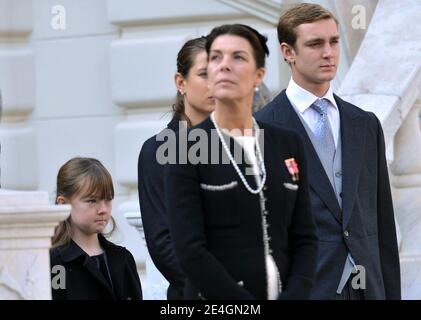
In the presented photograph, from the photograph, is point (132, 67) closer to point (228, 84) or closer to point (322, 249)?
point (322, 249)

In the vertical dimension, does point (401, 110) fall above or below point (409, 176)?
above

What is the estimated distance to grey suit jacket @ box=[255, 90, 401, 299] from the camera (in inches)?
228

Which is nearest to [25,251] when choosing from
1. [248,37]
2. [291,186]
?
[291,186]

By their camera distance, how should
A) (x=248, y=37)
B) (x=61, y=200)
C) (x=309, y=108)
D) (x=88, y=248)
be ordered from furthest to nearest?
1. (x=61, y=200)
2. (x=88, y=248)
3. (x=309, y=108)
4. (x=248, y=37)

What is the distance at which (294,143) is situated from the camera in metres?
5.12

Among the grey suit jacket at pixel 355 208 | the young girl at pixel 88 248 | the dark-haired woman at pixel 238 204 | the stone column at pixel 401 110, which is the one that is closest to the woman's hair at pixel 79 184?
the young girl at pixel 88 248

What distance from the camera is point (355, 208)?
5848mm

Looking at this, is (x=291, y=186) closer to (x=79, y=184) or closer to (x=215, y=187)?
(x=215, y=187)

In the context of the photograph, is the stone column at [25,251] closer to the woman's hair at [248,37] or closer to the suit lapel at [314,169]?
the woman's hair at [248,37]

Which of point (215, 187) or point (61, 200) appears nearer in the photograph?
point (215, 187)

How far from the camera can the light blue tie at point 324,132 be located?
5.97m

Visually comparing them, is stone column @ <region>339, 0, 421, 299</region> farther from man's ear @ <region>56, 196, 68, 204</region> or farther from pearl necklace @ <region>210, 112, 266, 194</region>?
pearl necklace @ <region>210, 112, 266, 194</region>

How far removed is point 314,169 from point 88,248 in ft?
3.45

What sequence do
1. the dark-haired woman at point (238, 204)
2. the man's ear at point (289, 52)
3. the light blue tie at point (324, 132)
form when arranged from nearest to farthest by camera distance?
the dark-haired woman at point (238, 204)
the light blue tie at point (324, 132)
the man's ear at point (289, 52)
